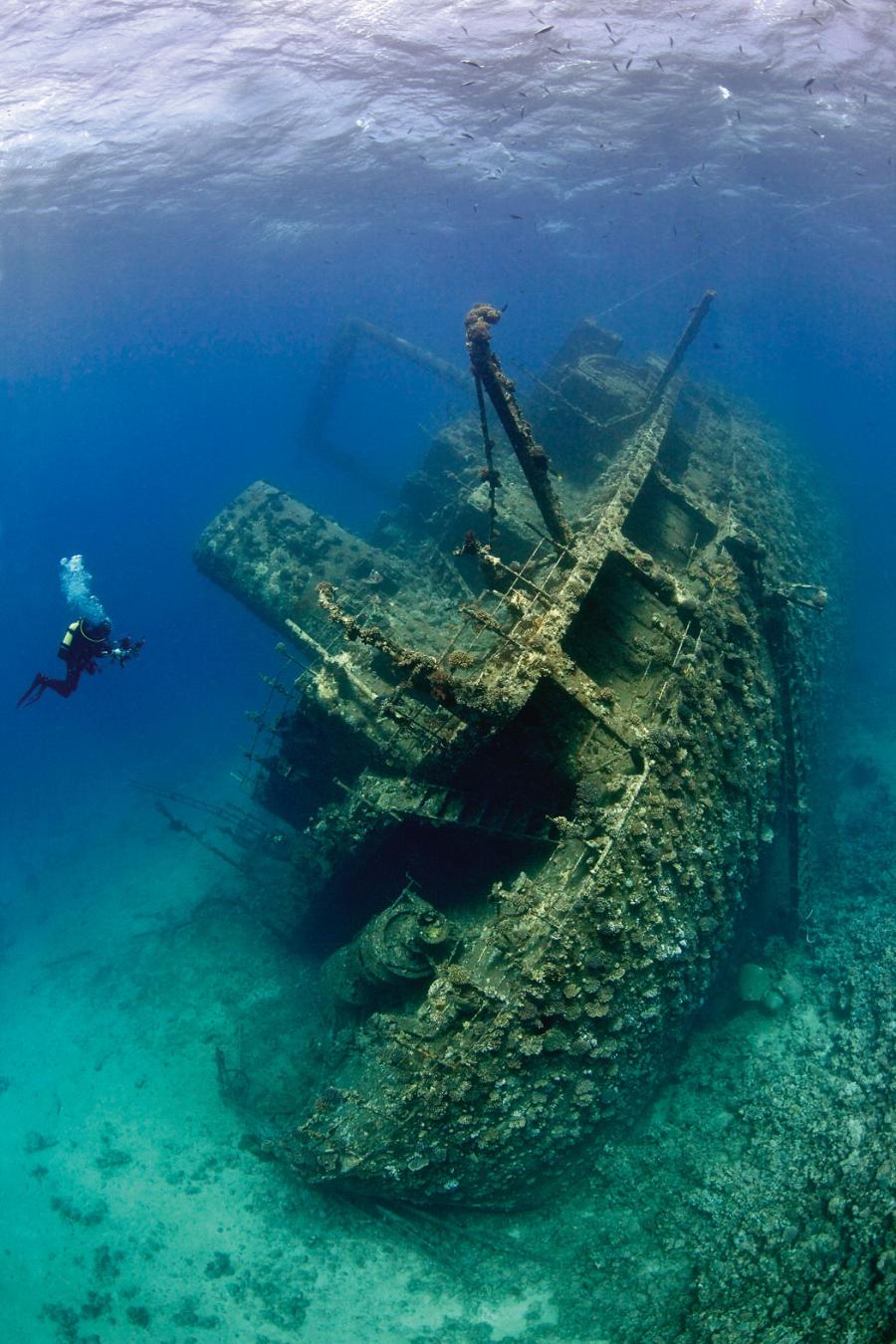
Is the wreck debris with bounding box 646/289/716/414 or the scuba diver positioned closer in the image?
the scuba diver

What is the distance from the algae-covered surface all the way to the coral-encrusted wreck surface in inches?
47.6

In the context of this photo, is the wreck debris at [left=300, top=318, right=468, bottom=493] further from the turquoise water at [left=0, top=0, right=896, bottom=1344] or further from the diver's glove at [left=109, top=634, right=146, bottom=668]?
the diver's glove at [left=109, top=634, right=146, bottom=668]

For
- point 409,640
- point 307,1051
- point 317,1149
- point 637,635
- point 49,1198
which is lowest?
point 49,1198

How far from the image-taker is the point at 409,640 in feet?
35.9

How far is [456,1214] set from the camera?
7.01 meters

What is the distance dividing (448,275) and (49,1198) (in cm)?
9363

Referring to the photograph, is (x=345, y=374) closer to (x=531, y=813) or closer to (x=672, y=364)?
(x=672, y=364)

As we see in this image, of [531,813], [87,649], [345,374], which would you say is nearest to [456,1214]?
[531,813]

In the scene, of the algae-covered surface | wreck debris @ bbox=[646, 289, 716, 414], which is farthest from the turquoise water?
wreck debris @ bbox=[646, 289, 716, 414]

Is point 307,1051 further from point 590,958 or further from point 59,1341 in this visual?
point 590,958

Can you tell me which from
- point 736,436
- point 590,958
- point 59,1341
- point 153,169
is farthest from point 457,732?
point 153,169

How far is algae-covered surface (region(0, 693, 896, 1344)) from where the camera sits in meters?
6.09

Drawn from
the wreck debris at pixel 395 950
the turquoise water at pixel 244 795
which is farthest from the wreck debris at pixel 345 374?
the wreck debris at pixel 395 950

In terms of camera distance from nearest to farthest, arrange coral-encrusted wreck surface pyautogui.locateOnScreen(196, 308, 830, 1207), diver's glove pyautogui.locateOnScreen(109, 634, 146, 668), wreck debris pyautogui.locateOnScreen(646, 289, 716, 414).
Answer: coral-encrusted wreck surface pyautogui.locateOnScreen(196, 308, 830, 1207)
diver's glove pyautogui.locateOnScreen(109, 634, 146, 668)
wreck debris pyautogui.locateOnScreen(646, 289, 716, 414)
